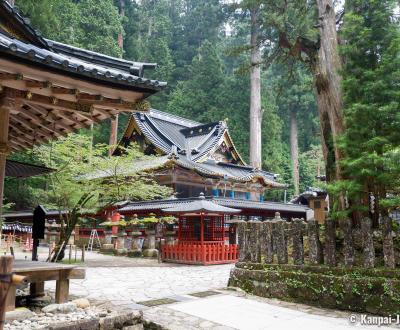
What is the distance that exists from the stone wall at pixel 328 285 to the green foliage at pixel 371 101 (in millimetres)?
1277

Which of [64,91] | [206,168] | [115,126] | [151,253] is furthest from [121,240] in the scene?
[64,91]

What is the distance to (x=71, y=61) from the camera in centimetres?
504

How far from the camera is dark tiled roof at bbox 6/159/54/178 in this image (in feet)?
25.4

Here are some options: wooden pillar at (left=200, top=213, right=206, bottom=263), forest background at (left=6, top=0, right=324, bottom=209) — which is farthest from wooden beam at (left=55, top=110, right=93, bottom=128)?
forest background at (left=6, top=0, right=324, bottom=209)

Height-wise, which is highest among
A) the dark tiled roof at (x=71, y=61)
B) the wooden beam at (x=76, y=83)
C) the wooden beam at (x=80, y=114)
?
the dark tiled roof at (x=71, y=61)

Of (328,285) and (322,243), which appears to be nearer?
(328,285)

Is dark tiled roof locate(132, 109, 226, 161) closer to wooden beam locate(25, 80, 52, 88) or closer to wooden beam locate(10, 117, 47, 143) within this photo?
wooden beam locate(10, 117, 47, 143)

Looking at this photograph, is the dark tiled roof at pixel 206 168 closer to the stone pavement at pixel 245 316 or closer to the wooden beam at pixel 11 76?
the stone pavement at pixel 245 316

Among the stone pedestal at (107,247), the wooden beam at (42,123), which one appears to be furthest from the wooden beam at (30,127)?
the stone pedestal at (107,247)

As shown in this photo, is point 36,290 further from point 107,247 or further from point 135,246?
point 107,247

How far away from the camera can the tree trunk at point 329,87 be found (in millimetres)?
8328

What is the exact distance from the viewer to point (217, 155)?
30.3 m

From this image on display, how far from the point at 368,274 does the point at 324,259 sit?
930 mm

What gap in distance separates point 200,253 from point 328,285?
9.18 meters
